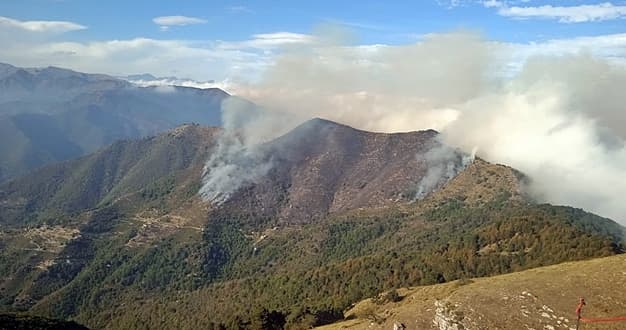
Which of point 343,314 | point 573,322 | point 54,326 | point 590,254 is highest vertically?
point 573,322

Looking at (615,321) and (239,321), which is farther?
(239,321)

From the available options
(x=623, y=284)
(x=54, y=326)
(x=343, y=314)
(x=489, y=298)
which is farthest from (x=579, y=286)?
(x=54, y=326)

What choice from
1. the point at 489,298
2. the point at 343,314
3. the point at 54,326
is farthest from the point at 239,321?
the point at 489,298

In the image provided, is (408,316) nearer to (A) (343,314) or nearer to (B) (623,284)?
(B) (623,284)

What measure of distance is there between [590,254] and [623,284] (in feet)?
333

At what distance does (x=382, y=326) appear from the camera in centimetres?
10119

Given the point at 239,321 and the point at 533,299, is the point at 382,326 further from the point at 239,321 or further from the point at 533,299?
the point at 239,321

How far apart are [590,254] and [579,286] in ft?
342

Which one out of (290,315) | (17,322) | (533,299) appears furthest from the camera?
(17,322)

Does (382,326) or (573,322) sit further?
(382,326)

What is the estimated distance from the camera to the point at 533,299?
90562mm

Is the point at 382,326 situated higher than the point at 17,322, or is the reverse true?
the point at 382,326

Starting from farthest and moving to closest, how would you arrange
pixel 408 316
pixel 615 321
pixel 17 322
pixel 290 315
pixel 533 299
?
pixel 17 322
pixel 290 315
pixel 408 316
pixel 533 299
pixel 615 321

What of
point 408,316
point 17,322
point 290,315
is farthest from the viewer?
point 17,322
